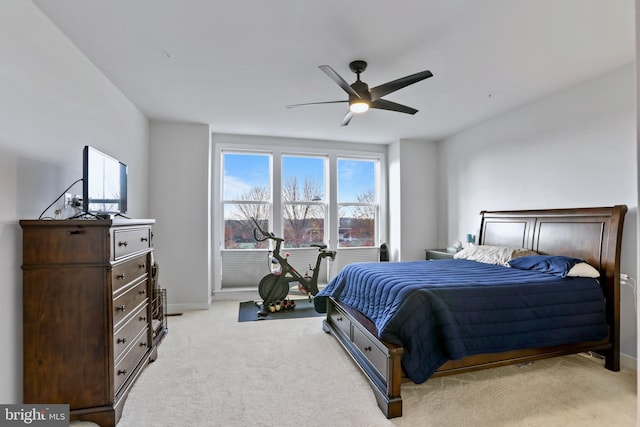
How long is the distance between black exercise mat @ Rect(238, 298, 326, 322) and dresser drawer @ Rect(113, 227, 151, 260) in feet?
5.83

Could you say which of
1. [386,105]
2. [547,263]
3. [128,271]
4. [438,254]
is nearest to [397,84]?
A: [386,105]

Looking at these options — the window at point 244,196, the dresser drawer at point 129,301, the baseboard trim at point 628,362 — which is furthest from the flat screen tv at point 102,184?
the baseboard trim at point 628,362

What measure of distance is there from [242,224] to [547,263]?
13.5 feet

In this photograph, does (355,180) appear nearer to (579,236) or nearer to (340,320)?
(340,320)

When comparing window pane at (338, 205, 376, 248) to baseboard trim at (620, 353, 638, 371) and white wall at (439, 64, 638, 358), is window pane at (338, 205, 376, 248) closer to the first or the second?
white wall at (439, 64, 638, 358)

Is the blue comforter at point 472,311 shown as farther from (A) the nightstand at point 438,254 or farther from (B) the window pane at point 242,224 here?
(B) the window pane at point 242,224

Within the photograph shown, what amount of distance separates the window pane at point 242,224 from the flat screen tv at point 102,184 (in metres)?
2.32

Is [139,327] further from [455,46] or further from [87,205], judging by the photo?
[455,46]

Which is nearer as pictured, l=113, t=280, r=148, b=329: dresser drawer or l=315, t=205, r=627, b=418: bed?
l=113, t=280, r=148, b=329: dresser drawer

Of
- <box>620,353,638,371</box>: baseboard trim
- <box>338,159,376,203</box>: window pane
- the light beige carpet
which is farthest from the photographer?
<box>338,159,376,203</box>: window pane

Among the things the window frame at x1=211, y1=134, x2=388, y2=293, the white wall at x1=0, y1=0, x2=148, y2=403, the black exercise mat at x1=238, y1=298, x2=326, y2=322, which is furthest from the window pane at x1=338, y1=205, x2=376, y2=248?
the white wall at x1=0, y1=0, x2=148, y2=403

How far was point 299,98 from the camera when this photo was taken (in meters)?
3.30

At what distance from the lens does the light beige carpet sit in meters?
1.86

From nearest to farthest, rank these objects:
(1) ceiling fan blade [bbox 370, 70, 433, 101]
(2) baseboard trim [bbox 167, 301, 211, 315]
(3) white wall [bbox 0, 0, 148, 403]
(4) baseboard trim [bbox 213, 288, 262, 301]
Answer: (3) white wall [bbox 0, 0, 148, 403], (1) ceiling fan blade [bbox 370, 70, 433, 101], (2) baseboard trim [bbox 167, 301, 211, 315], (4) baseboard trim [bbox 213, 288, 262, 301]
